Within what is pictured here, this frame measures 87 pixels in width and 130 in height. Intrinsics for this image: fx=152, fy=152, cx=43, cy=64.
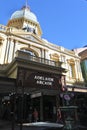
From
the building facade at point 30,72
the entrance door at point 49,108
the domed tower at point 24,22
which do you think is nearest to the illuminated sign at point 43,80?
the building facade at point 30,72

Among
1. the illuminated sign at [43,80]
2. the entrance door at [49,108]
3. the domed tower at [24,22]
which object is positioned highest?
the domed tower at [24,22]

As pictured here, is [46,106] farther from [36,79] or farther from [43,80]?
[36,79]

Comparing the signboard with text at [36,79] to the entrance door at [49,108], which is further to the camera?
the entrance door at [49,108]

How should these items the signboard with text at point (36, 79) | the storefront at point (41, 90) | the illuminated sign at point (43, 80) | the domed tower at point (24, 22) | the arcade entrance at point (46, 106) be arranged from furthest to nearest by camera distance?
the domed tower at point (24, 22) → the arcade entrance at point (46, 106) → the illuminated sign at point (43, 80) → the storefront at point (41, 90) → the signboard with text at point (36, 79)

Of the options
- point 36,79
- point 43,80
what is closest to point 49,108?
point 43,80

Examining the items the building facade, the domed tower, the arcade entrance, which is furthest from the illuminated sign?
the domed tower

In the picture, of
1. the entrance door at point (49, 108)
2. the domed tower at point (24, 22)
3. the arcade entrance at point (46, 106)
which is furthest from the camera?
the domed tower at point (24, 22)

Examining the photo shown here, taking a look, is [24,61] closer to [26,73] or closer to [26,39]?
[26,73]

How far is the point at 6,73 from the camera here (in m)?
15.1

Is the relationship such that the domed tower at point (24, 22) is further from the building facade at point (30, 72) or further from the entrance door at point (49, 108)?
the entrance door at point (49, 108)

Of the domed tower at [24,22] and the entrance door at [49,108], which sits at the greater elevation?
the domed tower at [24,22]

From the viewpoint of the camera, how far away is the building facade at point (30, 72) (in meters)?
12.0

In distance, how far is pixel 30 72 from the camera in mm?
12312

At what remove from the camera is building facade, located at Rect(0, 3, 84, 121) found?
1205 cm
